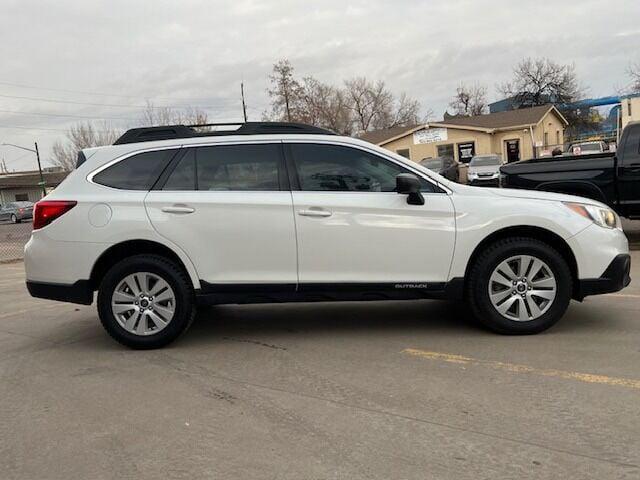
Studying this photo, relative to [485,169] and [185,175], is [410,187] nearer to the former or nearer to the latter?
[185,175]

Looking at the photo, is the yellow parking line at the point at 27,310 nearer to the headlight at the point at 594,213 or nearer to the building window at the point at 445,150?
the headlight at the point at 594,213

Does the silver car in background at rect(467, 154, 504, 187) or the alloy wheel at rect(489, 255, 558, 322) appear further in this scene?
the silver car in background at rect(467, 154, 504, 187)

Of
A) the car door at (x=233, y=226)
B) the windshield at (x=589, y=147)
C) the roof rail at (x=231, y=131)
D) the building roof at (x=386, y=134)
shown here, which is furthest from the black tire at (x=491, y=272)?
the building roof at (x=386, y=134)

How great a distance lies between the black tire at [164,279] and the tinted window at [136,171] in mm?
648

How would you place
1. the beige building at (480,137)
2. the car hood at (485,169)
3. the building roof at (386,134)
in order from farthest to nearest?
the building roof at (386,134) < the beige building at (480,137) < the car hood at (485,169)

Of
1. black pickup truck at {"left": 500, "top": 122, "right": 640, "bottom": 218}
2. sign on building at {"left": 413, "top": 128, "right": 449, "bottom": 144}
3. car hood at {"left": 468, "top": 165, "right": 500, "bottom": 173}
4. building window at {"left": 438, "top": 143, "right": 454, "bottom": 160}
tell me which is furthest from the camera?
building window at {"left": 438, "top": 143, "right": 454, "bottom": 160}

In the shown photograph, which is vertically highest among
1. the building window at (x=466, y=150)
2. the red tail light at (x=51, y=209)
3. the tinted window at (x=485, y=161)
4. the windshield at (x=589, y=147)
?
the building window at (x=466, y=150)

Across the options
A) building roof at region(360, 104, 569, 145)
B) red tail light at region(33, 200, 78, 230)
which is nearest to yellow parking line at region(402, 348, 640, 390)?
red tail light at region(33, 200, 78, 230)

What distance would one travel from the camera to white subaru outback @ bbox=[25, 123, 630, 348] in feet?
16.0

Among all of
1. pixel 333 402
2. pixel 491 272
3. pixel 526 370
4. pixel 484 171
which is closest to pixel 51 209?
pixel 333 402

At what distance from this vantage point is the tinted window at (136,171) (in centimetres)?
505

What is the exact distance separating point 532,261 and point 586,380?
1.26 metres

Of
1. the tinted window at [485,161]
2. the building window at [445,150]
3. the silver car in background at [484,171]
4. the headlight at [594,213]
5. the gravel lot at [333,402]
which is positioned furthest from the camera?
the building window at [445,150]

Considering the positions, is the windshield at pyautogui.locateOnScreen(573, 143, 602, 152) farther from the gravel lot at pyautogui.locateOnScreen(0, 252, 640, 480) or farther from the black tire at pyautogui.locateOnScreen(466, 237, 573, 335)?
the black tire at pyautogui.locateOnScreen(466, 237, 573, 335)
